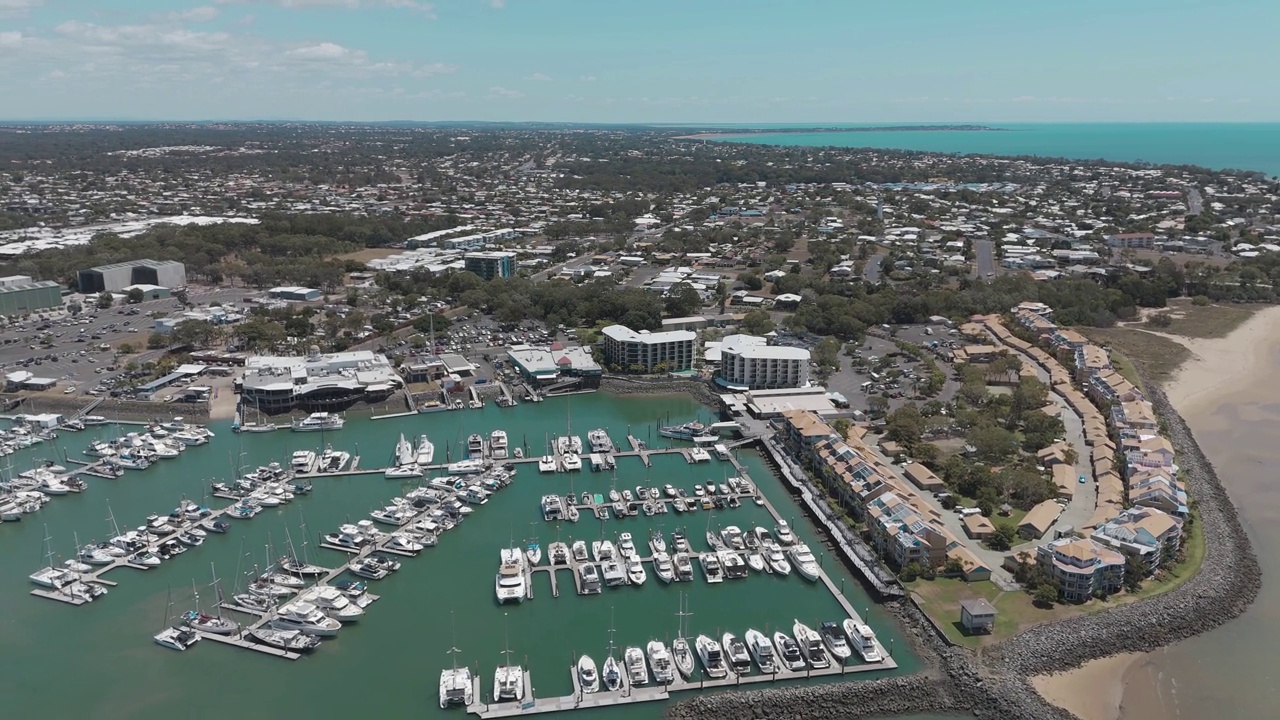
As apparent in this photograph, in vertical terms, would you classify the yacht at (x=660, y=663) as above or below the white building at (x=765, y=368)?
below

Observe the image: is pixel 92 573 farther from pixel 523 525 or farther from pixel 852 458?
pixel 852 458

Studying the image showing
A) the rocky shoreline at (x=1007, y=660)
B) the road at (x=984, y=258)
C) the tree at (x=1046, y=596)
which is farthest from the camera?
the road at (x=984, y=258)

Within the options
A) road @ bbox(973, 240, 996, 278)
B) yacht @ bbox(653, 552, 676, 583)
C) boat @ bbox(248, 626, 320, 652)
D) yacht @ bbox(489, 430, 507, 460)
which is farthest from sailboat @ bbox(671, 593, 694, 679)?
road @ bbox(973, 240, 996, 278)

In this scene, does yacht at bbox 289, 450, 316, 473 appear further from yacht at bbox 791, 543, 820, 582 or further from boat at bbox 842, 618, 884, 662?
boat at bbox 842, 618, 884, 662

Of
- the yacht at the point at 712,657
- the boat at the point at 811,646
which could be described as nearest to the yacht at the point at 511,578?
the yacht at the point at 712,657

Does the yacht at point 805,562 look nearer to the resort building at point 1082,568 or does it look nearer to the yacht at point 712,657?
the yacht at point 712,657

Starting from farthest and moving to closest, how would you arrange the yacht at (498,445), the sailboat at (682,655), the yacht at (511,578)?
1. the yacht at (498,445)
2. the yacht at (511,578)
3. the sailboat at (682,655)
